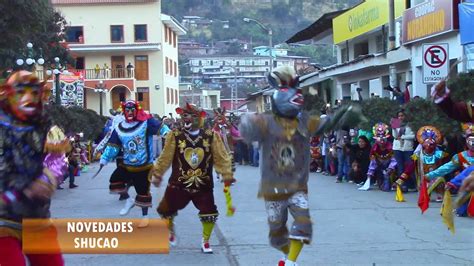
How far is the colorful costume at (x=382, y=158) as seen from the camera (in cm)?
1608

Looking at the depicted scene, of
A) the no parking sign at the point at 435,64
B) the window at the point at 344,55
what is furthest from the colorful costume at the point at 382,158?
the window at the point at 344,55

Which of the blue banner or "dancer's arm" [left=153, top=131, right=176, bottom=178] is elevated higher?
the blue banner

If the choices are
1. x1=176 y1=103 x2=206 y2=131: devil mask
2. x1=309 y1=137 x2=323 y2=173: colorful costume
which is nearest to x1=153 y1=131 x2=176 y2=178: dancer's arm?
x1=176 y1=103 x2=206 y2=131: devil mask

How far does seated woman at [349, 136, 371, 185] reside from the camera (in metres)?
17.4

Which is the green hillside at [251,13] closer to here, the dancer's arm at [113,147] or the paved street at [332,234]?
the paved street at [332,234]

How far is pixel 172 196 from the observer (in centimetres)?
931

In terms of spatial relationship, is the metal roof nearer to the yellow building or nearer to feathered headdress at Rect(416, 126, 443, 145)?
feathered headdress at Rect(416, 126, 443, 145)

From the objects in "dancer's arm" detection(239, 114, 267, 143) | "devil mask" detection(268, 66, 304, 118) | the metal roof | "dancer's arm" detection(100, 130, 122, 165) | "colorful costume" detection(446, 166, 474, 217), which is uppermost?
the metal roof

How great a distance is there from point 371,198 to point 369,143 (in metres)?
2.99

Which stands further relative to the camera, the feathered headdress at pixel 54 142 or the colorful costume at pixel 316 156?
the colorful costume at pixel 316 156

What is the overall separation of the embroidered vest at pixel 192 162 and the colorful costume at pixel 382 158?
7.57 meters

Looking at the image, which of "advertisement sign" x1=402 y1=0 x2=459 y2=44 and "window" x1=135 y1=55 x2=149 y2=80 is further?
"window" x1=135 y1=55 x2=149 y2=80

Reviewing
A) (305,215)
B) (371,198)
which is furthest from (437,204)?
(305,215)

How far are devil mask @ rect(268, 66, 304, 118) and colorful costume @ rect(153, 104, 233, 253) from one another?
6.86 feet
